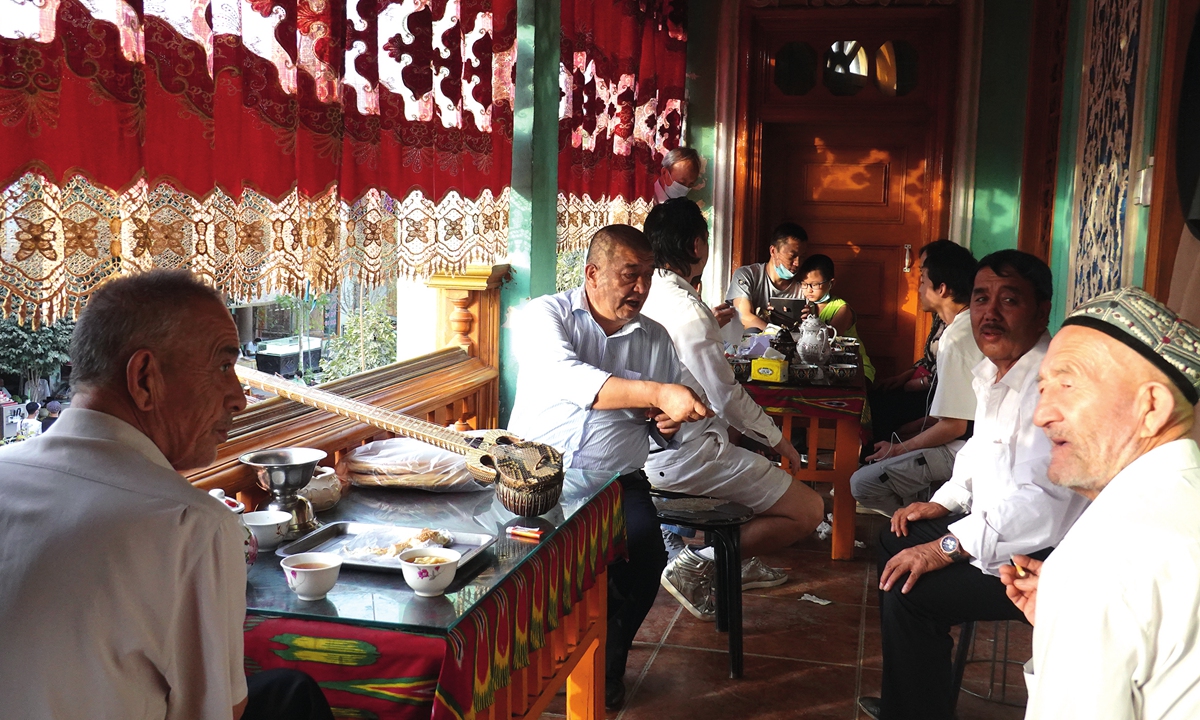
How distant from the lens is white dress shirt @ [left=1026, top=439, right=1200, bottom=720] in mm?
1113

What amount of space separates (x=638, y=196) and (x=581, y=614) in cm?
332

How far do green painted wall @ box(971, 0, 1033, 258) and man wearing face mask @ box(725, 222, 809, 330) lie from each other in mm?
1235

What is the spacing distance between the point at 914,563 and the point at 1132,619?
129cm

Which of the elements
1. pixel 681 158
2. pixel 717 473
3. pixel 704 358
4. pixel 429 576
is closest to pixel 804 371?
pixel 704 358

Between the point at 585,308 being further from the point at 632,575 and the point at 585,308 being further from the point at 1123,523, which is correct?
the point at 1123,523

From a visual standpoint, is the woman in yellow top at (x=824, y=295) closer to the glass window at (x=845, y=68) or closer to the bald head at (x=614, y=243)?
the glass window at (x=845, y=68)

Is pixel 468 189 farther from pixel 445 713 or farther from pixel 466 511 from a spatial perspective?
pixel 445 713

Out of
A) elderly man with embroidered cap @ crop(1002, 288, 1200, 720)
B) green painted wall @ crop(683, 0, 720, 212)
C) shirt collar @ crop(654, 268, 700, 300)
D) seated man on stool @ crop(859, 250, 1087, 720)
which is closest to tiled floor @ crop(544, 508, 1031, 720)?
seated man on stool @ crop(859, 250, 1087, 720)

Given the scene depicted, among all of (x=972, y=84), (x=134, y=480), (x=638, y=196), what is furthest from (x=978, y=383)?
(x=972, y=84)

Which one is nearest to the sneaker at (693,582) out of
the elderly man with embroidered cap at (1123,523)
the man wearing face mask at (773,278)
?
the elderly man with embroidered cap at (1123,523)

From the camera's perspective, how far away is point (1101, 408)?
1.34m

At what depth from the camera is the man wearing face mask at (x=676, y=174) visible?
223 inches

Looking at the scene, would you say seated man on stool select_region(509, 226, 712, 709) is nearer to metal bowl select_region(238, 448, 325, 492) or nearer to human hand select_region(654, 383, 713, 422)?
human hand select_region(654, 383, 713, 422)

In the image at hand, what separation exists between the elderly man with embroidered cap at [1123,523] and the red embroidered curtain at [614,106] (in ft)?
9.34
